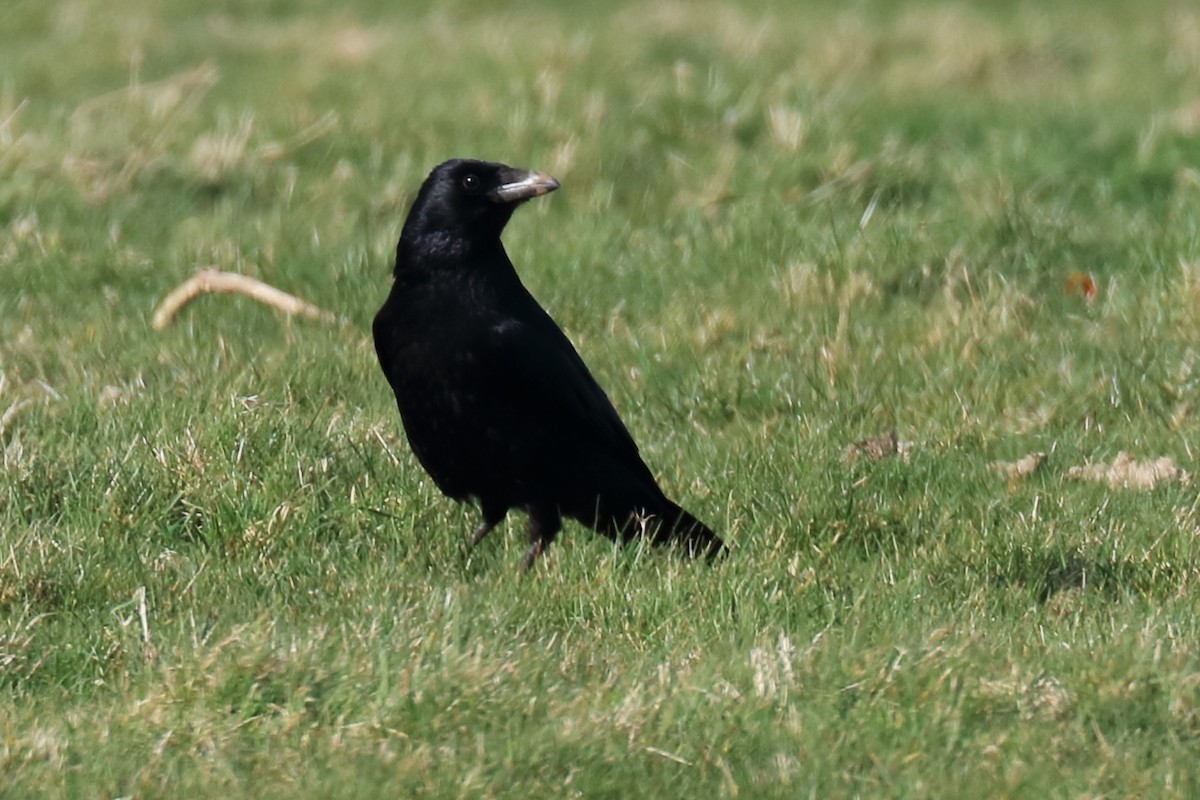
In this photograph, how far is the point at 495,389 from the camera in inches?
205

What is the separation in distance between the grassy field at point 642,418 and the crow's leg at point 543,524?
3.3 inches

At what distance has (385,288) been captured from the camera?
24.6ft

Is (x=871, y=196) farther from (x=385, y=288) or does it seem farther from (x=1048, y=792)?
(x=1048, y=792)

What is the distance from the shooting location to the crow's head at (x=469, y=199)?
5.40 m

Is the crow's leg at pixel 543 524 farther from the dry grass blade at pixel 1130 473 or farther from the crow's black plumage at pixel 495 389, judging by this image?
the dry grass blade at pixel 1130 473

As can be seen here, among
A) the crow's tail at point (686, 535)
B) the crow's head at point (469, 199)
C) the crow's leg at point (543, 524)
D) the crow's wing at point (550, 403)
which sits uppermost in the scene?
the crow's head at point (469, 199)

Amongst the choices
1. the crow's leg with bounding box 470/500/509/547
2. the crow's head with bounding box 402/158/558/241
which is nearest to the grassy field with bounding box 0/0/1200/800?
the crow's leg with bounding box 470/500/509/547

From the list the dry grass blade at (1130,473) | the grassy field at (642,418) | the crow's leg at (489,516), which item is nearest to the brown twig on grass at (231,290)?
the grassy field at (642,418)

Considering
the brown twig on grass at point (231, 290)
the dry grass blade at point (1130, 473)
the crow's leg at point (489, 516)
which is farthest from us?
the brown twig on grass at point (231, 290)

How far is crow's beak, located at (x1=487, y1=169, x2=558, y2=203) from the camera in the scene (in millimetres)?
5445

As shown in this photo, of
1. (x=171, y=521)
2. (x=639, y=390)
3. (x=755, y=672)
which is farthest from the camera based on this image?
(x=639, y=390)

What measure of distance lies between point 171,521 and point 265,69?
21.4 ft

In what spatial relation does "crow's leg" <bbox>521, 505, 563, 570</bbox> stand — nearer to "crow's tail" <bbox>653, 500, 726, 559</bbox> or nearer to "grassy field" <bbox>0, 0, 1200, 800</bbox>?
"grassy field" <bbox>0, 0, 1200, 800</bbox>

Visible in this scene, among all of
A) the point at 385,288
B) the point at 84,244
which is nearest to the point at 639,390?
the point at 385,288
